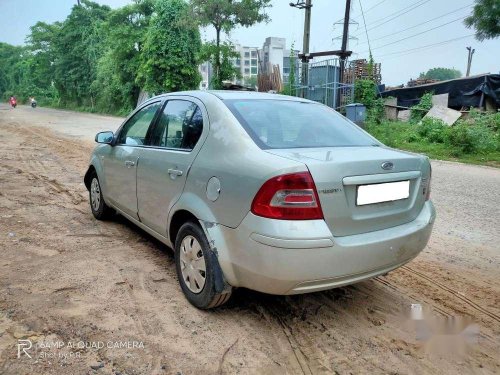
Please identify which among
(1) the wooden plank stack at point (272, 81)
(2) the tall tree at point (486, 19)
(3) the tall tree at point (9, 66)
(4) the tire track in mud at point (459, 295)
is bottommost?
(4) the tire track in mud at point (459, 295)

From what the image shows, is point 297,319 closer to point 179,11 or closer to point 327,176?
point 327,176

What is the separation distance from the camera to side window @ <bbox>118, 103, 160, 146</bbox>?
12.9ft

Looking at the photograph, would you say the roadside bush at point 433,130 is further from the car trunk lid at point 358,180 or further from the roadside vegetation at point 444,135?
the car trunk lid at point 358,180

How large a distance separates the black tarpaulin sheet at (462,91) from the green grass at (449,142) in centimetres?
380

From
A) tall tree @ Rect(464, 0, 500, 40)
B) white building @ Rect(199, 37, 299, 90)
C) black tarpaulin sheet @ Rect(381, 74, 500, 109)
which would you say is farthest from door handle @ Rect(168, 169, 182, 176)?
tall tree @ Rect(464, 0, 500, 40)

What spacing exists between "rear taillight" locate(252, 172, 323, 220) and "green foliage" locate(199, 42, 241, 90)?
821 inches

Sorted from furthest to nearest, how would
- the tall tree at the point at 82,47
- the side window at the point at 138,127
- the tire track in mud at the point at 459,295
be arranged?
the tall tree at the point at 82,47
the side window at the point at 138,127
the tire track in mud at the point at 459,295

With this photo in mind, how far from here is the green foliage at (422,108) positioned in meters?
15.5

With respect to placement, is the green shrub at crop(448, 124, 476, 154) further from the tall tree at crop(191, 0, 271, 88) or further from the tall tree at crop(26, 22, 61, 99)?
the tall tree at crop(26, 22, 61, 99)

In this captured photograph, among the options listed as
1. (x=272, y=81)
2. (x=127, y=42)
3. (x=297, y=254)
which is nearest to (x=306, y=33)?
(x=272, y=81)

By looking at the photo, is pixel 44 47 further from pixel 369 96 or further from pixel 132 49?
pixel 369 96

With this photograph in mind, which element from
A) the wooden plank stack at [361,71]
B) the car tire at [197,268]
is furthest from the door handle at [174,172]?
the wooden plank stack at [361,71]

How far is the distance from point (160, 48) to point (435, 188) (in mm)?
21560

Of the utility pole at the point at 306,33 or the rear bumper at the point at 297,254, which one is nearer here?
the rear bumper at the point at 297,254
